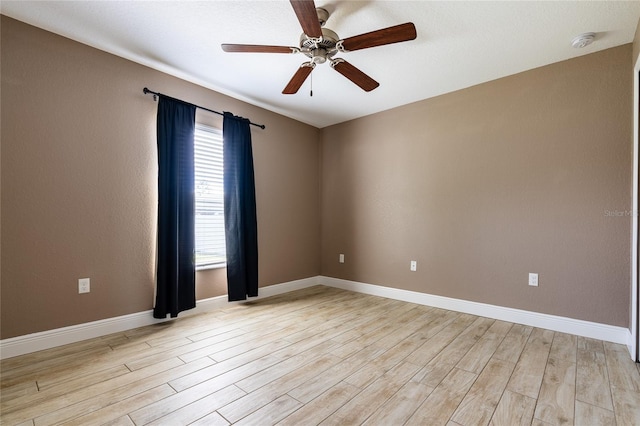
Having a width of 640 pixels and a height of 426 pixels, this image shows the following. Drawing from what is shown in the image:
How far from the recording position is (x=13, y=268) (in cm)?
221

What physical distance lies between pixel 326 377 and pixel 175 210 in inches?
83.5

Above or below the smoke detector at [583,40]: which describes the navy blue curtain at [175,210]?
below

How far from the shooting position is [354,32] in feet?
7.84

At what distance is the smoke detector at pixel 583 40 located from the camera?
237cm

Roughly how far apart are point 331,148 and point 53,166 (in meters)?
3.36

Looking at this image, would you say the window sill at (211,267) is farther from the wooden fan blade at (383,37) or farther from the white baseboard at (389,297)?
the wooden fan blade at (383,37)

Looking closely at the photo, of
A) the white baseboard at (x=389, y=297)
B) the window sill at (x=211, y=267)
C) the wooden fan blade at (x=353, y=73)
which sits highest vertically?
the wooden fan blade at (x=353, y=73)

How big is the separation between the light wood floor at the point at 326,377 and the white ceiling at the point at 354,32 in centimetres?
255

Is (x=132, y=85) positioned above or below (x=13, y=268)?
above

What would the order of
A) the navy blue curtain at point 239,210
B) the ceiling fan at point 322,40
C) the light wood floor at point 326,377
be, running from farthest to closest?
1. the navy blue curtain at point 239,210
2. the ceiling fan at point 322,40
3. the light wood floor at point 326,377

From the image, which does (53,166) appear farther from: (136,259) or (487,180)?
(487,180)

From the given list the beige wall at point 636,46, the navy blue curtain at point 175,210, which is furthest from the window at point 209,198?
the beige wall at point 636,46

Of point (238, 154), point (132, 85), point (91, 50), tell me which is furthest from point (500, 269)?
point (91, 50)

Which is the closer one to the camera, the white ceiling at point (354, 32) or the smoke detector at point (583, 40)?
the white ceiling at point (354, 32)
